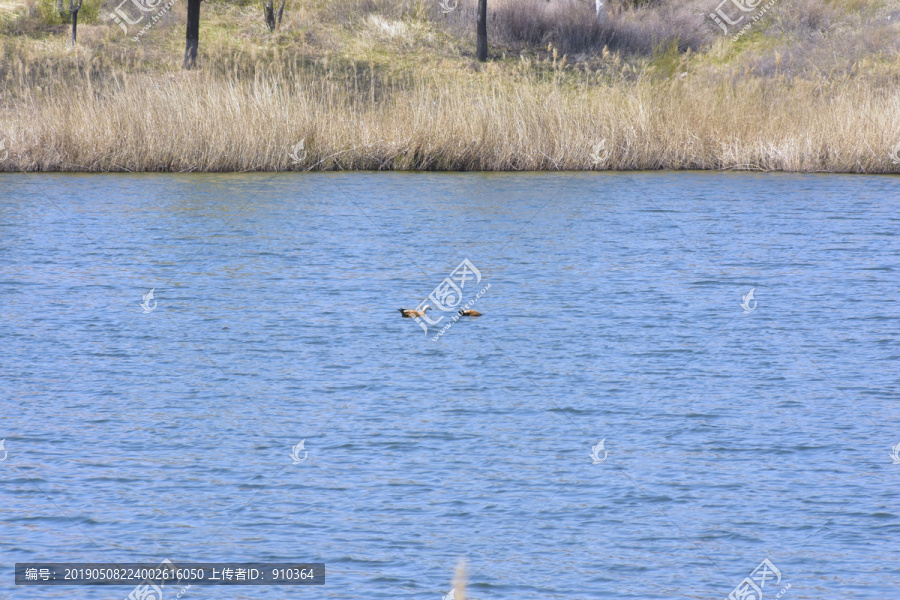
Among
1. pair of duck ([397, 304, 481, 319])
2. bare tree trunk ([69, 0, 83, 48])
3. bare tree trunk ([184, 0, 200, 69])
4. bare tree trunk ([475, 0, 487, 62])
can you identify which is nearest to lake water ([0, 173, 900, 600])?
pair of duck ([397, 304, 481, 319])

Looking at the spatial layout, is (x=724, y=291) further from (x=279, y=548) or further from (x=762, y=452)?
(x=279, y=548)

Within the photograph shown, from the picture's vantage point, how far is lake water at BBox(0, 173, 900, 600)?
4.97 m

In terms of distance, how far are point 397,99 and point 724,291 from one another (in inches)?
382

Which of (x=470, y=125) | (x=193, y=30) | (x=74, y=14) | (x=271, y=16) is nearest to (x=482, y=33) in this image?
(x=271, y=16)

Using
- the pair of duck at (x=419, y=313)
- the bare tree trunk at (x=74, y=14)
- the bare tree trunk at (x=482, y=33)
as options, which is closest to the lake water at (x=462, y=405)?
the pair of duck at (x=419, y=313)

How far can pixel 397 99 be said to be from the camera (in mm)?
18812

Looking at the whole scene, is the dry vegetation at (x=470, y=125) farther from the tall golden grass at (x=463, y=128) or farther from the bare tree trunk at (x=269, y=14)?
the bare tree trunk at (x=269, y=14)

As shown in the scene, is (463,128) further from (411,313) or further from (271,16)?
(271,16)

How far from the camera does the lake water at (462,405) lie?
16.3 feet

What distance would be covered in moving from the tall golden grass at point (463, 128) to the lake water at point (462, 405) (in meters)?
4.32

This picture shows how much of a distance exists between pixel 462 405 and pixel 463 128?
1223 centimetres

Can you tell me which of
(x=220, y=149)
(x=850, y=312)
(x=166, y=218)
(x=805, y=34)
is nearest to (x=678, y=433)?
(x=850, y=312)

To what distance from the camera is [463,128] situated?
1870 centimetres

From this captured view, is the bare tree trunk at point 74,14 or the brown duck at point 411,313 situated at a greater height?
the brown duck at point 411,313
